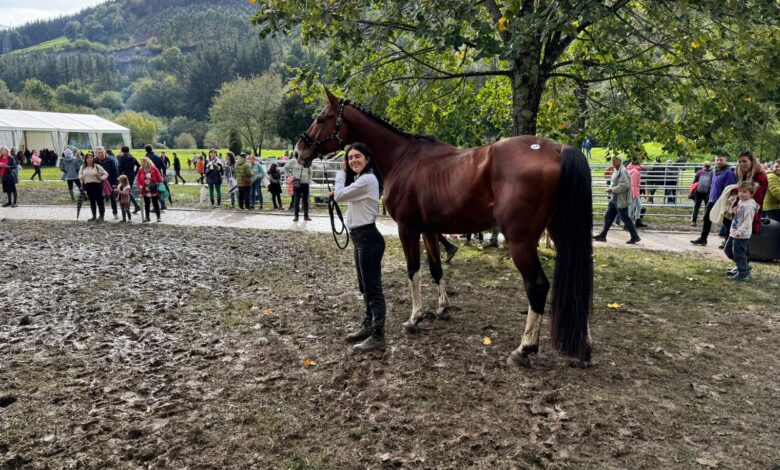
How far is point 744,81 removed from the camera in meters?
6.69

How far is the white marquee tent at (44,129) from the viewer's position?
37.2 m

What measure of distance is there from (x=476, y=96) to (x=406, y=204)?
543 cm

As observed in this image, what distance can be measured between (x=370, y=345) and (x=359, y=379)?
67cm

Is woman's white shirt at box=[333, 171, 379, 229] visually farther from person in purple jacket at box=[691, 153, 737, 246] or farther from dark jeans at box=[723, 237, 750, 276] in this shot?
person in purple jacket at box=[691, 153, 737, 246]

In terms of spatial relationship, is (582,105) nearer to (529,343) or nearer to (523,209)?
(523,209)

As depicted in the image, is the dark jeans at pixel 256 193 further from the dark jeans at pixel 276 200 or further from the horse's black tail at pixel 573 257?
the horse's black tail at pixel 573 257

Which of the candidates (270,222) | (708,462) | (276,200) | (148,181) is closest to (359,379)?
(708,462)

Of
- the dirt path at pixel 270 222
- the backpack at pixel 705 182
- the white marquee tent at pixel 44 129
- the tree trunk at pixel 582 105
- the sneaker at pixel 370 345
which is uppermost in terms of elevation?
the white marquee tent at pixel 44 129

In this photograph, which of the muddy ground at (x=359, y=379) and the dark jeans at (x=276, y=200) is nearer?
the muddy ground at (x=359, y=379)

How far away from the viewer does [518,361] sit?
14.7 ft

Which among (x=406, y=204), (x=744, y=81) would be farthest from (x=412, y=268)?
(x=744, y=81)

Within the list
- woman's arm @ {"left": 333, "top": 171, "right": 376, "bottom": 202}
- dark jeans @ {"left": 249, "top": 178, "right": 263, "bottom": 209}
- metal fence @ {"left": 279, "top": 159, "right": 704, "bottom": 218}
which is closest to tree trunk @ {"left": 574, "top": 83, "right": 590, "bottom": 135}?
woman's arm @ {"left": 333, "top": 171, "right": 376, "bottom": 202}

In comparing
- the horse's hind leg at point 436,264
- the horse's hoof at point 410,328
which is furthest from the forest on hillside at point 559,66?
the horse's hoof at point 410,328

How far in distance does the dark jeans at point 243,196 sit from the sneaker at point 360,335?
12.3 metres
